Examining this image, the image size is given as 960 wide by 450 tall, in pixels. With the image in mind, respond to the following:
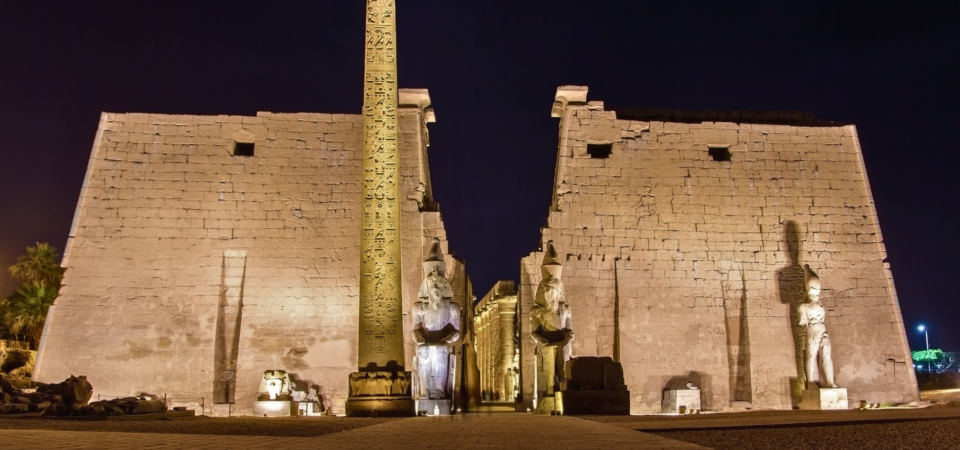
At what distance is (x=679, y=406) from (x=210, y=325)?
760 centimetres

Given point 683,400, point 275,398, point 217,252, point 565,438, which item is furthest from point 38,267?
point 565,438

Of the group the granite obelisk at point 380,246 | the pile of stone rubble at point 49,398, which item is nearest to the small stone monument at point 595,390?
the granite obelisk at point 380,246

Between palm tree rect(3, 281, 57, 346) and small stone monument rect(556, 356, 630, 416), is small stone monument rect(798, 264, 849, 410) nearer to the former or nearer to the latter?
small stone monument rect(556, 356, 630, 416)

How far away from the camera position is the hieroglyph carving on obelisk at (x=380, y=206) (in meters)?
10.3

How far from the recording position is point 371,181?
10.9 metres

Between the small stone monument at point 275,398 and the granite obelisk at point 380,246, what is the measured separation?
1639 mm

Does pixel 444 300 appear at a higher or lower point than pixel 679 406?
higher

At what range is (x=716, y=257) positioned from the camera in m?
14.4

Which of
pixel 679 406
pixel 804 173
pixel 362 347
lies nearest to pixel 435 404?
pixel 362 347

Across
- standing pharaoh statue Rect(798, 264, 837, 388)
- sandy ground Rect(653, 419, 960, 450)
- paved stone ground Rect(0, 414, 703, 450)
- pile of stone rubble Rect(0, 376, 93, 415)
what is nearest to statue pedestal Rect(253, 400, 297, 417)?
pile of stone rubble Rect(0, 376, 93, 415)

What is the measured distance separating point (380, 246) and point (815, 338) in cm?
699

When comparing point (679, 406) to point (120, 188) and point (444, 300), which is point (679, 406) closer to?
point (444, 300)

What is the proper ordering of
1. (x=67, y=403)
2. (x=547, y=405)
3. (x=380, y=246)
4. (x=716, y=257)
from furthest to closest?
1. (x=716, y=257)
2. (x=547, y=405)
3. (x=380, y=246)
4. (x=67, y=403)

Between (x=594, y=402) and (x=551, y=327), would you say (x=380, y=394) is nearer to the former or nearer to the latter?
(x=594, y=402)
